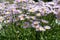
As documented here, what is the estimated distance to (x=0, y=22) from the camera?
2602 mm

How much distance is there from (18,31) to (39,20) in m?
0.25

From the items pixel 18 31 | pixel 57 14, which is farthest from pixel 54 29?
pixel 18 31

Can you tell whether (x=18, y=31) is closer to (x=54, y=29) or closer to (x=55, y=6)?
(x=54, y=29)

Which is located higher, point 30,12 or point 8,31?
point 30,12

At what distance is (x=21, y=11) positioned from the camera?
8.47 feet

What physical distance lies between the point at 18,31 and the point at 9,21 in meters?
0.16

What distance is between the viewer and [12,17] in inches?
99.8

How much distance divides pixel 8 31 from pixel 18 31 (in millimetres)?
121

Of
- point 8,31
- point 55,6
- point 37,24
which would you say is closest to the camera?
point 37,24

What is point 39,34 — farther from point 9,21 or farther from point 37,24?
point 9,21

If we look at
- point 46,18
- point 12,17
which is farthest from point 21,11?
point 46,18

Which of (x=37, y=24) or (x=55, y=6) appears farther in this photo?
(x=55, y=6)

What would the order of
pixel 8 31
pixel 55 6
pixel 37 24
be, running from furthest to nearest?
pixel 55 6 → pixel 8 31 → pixel 37 24

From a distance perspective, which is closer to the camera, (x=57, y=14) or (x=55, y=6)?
(x=57, y=14)
